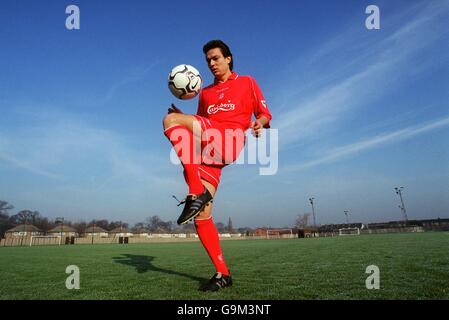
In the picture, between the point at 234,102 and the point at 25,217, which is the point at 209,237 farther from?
the point at 25,217

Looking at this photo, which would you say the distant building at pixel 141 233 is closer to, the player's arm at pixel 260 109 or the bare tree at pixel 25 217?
the bare tree at pixel 25 217

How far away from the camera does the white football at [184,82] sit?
4.22 m

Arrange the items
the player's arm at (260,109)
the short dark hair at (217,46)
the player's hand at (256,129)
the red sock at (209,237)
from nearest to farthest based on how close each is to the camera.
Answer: the red sock at (209,237) < the player's hand at (256,129) < the player's arm at (260,109) < the short dark hair at (217,46)

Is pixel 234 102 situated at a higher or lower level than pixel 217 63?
lower

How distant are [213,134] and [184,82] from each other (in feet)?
3.03

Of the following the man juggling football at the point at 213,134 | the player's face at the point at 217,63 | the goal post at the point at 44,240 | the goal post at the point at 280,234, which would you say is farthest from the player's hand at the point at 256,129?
the goal post at the point at 280,234

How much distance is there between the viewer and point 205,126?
3818 mm

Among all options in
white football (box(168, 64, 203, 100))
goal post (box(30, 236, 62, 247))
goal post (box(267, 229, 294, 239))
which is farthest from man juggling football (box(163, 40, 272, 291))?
goal post (box(267, 229, 294, 239))

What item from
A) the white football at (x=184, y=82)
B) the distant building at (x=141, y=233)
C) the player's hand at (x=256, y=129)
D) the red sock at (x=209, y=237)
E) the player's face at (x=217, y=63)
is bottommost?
the distant building at (x=141, y=233)

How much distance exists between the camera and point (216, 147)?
12.8 ft

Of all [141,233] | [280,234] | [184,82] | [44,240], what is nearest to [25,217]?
[141,233]
